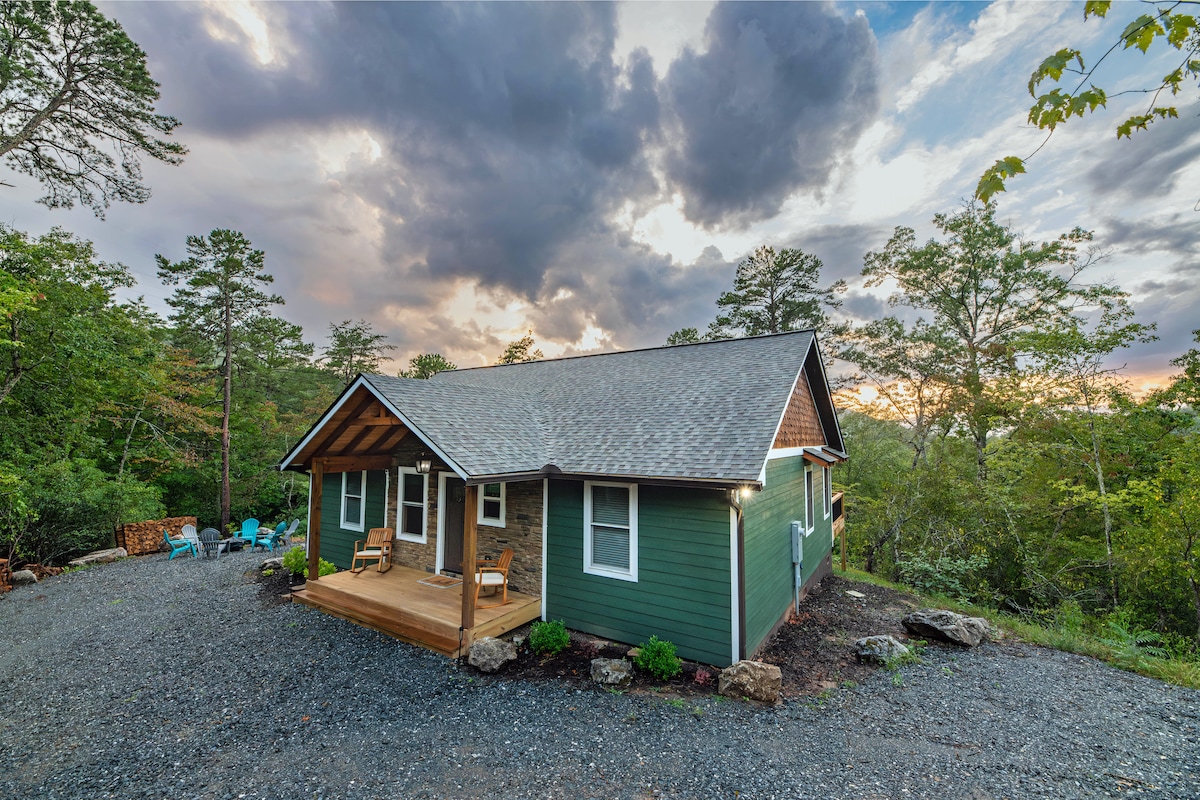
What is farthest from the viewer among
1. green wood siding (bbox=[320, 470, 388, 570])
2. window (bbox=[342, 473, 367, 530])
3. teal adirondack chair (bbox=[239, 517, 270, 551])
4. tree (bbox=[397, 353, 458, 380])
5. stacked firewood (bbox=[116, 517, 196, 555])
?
tree (bbox=[397, 353, 458, 380])

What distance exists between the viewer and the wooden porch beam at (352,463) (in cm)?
803

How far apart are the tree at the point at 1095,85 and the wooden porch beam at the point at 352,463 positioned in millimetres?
9279

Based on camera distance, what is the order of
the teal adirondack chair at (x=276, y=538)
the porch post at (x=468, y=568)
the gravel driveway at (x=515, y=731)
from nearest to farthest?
the gravel driveway at (x=515, y=731)
the porch post at (x=468, y=568)
the teal adirondack chair at (x=276, y=538)

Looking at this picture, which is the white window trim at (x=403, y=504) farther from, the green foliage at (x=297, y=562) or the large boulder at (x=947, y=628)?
the large boulder at (x=947, y=628)

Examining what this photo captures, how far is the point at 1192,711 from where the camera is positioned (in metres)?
5.21

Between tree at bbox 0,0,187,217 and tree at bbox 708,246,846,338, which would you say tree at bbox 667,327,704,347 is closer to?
tree at bbox 708,246,846,338

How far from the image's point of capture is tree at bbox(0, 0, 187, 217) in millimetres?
9086

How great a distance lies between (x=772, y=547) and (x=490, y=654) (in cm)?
465

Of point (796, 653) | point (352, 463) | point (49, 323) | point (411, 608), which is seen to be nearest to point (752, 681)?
point (796, 653)

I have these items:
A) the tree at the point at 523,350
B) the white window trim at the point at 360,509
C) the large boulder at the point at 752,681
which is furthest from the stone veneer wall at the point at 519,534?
the tree at the point at 523,350

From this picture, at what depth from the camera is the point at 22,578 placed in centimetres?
972

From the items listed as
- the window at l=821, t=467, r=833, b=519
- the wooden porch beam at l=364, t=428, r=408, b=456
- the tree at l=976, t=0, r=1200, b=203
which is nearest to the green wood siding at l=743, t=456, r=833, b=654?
the window at l=821, t=467, r=833, b=519

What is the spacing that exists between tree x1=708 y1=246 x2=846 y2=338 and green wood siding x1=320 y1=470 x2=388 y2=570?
60.1 feet

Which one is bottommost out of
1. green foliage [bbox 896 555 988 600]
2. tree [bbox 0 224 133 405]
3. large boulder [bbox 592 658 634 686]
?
green foliage [bbox 896 555 988 600]
